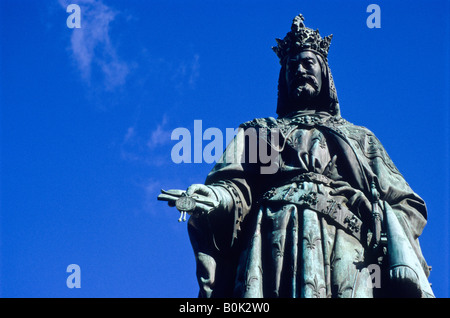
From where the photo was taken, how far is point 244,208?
1645 cm

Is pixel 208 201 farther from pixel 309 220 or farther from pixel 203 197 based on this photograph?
pixel 309 220

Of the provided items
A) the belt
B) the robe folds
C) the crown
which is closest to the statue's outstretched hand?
Result: the robe folds

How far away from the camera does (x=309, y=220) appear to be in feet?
50.6

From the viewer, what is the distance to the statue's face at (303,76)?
18109 mm

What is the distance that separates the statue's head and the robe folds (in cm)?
39

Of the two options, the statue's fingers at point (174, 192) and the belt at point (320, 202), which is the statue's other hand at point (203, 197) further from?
the belt at point (320, 202)

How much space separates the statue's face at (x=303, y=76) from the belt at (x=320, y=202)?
2529 mm

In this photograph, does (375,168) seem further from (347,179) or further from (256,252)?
(256,252)

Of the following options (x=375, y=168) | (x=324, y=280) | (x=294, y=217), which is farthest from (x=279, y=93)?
(x=324, y=280)

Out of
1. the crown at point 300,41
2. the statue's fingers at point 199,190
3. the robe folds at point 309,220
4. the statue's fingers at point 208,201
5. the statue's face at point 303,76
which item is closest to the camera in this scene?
the robe folds at point 309,220

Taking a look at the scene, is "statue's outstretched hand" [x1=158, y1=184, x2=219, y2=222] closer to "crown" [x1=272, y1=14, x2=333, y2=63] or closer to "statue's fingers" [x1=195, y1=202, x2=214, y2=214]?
"statue's fingers" [x1=195, y1=202, x2=214, y2=214]

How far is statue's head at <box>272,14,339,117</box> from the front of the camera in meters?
18.2

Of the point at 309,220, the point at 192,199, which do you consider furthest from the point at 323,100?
the point at 192,199

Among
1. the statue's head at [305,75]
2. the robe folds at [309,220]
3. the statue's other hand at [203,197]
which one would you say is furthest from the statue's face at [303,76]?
the statue's other hand at [203,197]
